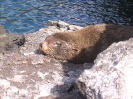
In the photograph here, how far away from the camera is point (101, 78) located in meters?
3.78

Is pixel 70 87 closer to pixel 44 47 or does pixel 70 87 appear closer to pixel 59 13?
pixel 44 47

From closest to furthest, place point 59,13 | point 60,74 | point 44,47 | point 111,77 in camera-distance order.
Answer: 1. point 111,77
2. point 60,74
3. point 44,47
4. point 59,13

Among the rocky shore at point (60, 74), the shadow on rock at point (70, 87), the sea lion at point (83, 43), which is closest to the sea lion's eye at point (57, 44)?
the sea lion at point (83, 43)

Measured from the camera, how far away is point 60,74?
18.1ft

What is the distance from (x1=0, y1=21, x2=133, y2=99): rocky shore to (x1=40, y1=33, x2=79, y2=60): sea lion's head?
0.19 meters

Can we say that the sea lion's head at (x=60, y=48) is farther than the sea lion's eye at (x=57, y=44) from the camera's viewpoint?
No

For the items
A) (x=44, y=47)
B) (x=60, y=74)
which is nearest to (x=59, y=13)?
(x=44, y=47)

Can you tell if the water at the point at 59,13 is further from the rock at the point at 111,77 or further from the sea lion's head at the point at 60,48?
the rock at the point at 111,77

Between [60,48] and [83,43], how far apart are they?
51 cm

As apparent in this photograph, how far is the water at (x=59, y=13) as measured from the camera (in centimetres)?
1100

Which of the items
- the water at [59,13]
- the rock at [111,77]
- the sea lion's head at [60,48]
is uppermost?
the rock at [111,77]

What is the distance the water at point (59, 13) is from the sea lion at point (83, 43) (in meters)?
3.83

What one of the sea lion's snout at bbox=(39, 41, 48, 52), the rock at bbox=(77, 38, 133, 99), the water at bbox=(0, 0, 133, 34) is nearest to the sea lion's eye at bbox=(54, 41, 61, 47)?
the sea lion's snout at bbox=(39, 41, 48, 52)

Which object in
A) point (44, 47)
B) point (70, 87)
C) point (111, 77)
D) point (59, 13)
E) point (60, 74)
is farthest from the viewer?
point (59, 13)
